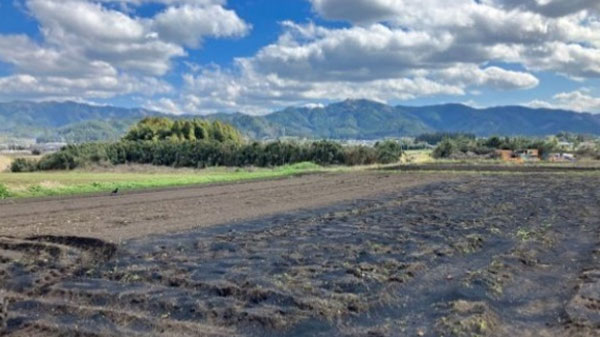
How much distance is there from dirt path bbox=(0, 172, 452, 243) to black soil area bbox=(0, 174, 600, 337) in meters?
1.73

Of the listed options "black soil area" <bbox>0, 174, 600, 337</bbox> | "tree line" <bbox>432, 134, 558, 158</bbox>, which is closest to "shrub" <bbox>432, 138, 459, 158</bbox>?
"tree line" <bbox>432, 134, 558, 158</bbox>

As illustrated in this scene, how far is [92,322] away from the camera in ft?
24.9

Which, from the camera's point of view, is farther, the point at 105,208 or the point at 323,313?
the point at 105,208

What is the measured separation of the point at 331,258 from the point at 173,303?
422 cm

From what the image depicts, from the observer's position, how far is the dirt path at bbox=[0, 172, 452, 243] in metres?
16.0

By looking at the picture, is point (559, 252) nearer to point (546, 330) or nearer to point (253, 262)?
point (546, 330)

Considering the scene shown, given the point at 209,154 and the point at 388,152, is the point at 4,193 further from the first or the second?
the point at 388,152

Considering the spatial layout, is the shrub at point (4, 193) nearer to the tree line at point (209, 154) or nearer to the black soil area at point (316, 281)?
the black soil area at point (316, 281)

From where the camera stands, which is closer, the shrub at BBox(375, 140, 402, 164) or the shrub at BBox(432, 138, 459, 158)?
the shrub at BBox(375, 140, 402, 164)

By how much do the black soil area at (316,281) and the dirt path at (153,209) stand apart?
173 cm

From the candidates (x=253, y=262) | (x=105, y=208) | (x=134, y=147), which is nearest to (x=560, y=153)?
(x=134, y=147)

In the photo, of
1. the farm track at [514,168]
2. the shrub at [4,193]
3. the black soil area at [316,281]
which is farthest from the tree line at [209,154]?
the black soil area at [316,281]

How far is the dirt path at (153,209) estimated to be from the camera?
52.4 ft

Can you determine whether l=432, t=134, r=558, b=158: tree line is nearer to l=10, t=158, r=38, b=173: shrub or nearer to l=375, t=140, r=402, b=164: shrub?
l=375, t=140, r=402, b=164: shrub
